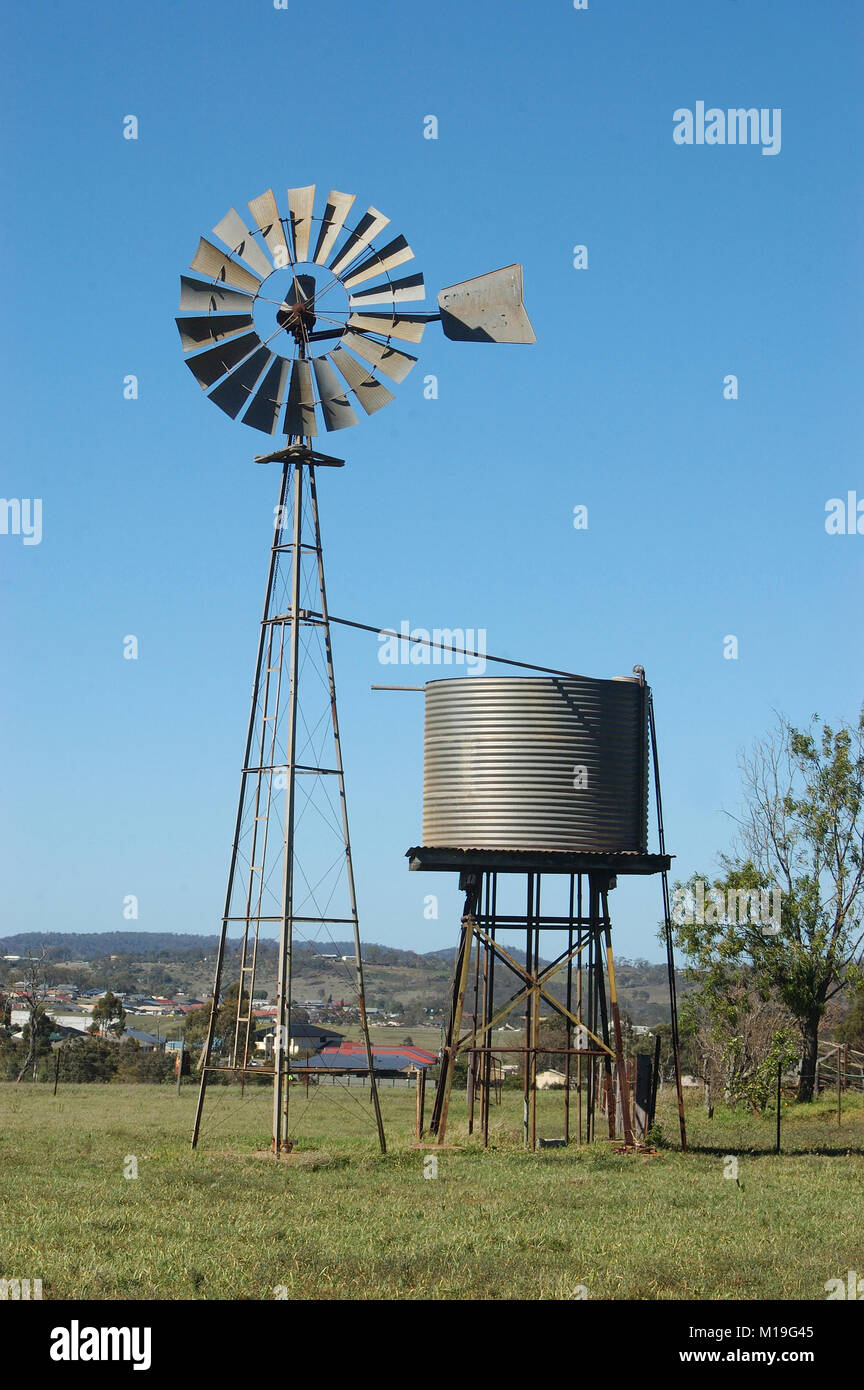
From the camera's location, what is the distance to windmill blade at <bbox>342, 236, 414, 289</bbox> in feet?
85.4

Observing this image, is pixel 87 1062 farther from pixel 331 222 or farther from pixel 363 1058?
pixel 331 222

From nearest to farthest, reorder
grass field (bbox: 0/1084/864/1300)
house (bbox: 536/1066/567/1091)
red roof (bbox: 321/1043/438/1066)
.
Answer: grass field (bbox: 0/1084/864/1300), house (bbox: 536/1066/567/1091), red roof (bbox: 321/1043/438/1066)

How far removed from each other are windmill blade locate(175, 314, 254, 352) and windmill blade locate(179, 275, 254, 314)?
0.44ft

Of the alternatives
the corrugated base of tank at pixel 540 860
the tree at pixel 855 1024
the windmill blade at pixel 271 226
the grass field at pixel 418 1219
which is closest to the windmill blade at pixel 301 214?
the windmill blade at pixel 271 226

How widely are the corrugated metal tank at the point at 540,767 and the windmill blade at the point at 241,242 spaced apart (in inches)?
311

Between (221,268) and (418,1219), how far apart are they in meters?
16.0

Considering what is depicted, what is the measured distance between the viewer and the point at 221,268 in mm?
25578

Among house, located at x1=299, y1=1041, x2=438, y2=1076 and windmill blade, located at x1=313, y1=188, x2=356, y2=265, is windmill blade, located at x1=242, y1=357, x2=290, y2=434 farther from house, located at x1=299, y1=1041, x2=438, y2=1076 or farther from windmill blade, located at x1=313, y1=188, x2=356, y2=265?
house, located at x1=299, y1=1041, x2=438, y2=1076

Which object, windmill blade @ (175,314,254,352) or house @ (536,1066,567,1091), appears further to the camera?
house @ (536,1066,567,1091)

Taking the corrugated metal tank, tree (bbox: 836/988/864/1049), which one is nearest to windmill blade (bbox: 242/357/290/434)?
the corrugated metal tank

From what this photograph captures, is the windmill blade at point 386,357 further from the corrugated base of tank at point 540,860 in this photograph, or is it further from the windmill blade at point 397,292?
the corrugated base of tank at point 540,860

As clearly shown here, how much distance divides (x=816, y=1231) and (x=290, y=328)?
17120 millimetres

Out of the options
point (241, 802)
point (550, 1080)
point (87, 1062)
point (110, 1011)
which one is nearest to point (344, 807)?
point (241, 802)

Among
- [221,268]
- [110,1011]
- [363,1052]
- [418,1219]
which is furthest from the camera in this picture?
[110,1011]
